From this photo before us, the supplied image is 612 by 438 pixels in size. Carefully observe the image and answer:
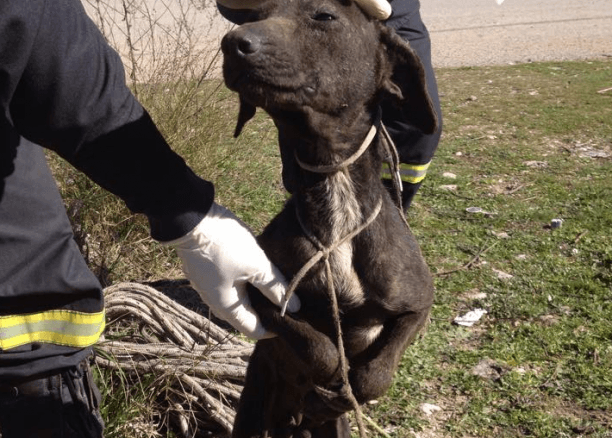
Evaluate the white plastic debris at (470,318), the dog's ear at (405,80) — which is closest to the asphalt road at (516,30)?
the white plastic debris at (470,318)

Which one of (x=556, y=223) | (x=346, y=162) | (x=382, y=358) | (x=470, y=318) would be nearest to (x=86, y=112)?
(x=346, y=162)

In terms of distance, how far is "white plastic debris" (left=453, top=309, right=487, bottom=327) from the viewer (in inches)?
172

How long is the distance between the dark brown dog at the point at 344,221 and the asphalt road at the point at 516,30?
7.92 m

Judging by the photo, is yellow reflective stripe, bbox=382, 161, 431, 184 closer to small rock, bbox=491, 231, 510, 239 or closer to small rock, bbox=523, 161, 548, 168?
small rock, bbox=491, 231, 510, 239

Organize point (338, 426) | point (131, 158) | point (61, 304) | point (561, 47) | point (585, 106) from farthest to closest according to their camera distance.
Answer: point (561, 47), point (585, 106), point (338, 426), point (61, 304), point (131, 158)

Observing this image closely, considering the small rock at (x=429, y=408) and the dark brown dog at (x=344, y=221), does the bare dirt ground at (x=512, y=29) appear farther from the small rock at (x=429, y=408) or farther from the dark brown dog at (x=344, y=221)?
the dark brown dog at (x=344, y=221)

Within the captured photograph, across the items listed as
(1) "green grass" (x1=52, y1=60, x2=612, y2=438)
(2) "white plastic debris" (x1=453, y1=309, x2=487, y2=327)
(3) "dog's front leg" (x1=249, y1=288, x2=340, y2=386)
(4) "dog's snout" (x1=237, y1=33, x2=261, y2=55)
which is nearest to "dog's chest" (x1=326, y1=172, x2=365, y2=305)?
(3) "dog's front leg" (x1=249, y1=288, x2=340, y2=386)

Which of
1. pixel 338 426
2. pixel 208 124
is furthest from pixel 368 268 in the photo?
pixel 208 124

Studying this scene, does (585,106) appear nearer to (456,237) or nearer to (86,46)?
(456,237)

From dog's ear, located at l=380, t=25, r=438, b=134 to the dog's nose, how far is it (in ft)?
1.96

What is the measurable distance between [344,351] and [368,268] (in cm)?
29

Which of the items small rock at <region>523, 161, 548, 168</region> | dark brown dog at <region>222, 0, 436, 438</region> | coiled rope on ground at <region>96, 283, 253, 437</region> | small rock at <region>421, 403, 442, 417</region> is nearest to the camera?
dark brown dog at <region>222, 0, 436, 438</region>

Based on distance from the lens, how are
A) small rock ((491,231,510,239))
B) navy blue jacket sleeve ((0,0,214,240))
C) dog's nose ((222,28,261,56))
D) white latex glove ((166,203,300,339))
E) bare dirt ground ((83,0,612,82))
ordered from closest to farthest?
navy blue jacket sleeve ((0,0,214,240)) → dog's nose ((222,28,261,56)) → white latex glove ((166,203,300,339)) → small rock ((491,231,510,239)) → bare dirt ground ((83,0,612,82))

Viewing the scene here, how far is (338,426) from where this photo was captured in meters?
3.10
